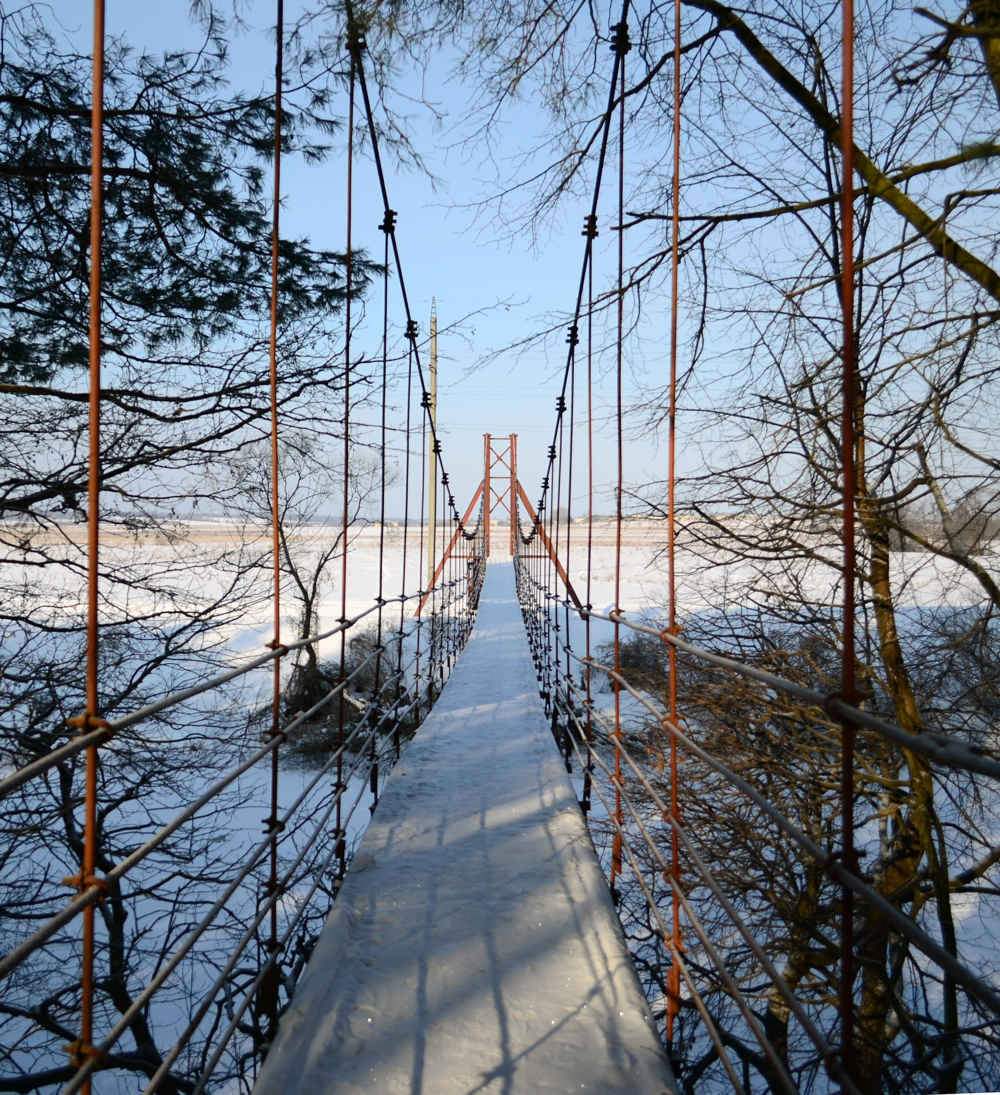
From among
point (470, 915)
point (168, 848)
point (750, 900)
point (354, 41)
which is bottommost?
point (750, 900)

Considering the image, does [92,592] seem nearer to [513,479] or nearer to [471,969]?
[471,969]

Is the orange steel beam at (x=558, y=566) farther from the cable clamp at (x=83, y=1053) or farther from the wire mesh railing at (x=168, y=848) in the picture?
the cable clamp at (x=83, y=1053)

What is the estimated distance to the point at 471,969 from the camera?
5.06 feet

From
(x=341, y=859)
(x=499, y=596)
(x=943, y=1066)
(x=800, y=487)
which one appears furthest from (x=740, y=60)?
(x=499, y=596)

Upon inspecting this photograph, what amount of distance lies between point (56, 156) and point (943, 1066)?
5087 millimetres

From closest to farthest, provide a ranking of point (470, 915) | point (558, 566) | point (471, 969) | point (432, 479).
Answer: point (471, 969) → point (470, 915) → point (558, 566) → point (432, 479)

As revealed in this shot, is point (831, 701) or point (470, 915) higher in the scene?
point (831, 701)

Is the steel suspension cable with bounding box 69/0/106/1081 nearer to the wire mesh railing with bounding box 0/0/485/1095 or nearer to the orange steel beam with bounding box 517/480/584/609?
the wire mesh railing with bounding box 0/0/485/1095

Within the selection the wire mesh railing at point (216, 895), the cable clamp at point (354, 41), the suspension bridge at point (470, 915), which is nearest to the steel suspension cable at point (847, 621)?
the suspension bridge at point (470, 915)

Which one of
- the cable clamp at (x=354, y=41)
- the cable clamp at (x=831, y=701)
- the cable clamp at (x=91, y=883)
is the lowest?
the cable clamp at (x=91, y=883)

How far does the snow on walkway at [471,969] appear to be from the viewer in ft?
4.05

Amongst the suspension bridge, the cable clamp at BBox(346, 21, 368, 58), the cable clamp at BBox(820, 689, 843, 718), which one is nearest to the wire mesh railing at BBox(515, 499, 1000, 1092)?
the suspension bridge

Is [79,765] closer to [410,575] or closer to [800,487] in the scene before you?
[800,487]

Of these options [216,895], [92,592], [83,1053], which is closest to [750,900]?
[216,895]
